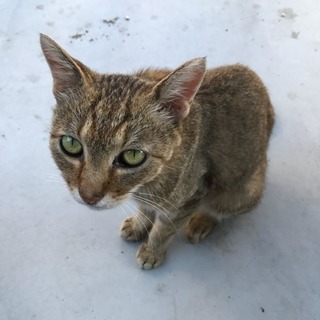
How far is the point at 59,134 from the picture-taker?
142cm

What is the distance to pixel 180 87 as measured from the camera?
4.43 ft

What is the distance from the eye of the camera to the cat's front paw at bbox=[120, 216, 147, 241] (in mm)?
1959

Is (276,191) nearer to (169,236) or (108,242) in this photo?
(169,236)

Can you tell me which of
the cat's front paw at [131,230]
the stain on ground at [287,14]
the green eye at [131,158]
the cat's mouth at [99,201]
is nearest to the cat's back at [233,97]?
the green eye at [131,158]

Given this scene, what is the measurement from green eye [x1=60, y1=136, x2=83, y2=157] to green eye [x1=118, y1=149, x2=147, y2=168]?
4.8 inches

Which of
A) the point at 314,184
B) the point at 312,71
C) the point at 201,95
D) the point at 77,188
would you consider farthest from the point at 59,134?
the point at 312,71

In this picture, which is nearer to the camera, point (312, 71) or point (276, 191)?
point (276, 191)

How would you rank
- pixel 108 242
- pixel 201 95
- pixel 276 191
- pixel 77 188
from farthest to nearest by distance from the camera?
pixel 276 191, pixel 108 242, pixel 201 95, pixel 77 188

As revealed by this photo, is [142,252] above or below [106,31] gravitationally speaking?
below

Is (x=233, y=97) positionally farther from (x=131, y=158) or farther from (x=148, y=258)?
(x=148, y=258)

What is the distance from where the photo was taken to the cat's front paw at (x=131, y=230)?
6.43ft

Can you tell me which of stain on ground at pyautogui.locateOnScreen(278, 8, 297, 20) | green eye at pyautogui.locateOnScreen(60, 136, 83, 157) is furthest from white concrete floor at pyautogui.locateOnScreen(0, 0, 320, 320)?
green eye at pyautogui.locateOnScreen(60, 136, 83, 157)

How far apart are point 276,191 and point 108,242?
76cm

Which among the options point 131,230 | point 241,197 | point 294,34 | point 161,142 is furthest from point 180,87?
Answer: point 294,34
